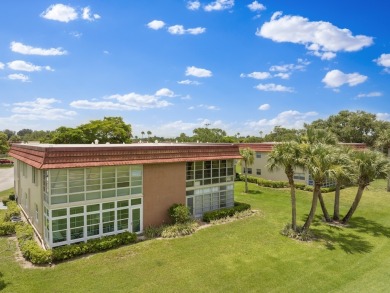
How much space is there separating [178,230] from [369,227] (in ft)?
52.1

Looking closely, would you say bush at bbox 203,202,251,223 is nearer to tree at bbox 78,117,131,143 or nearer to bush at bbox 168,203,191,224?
bush at bbox 168,203,191,224

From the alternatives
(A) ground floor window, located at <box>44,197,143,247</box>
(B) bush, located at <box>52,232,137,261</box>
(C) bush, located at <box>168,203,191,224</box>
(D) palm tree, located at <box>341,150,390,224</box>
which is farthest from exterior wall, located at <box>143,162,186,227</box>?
(D) palm tree, located at <box>341,150,390,224</box>

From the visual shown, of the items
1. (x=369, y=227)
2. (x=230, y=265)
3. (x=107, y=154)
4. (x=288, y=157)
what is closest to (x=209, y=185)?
(x=288, y=157)

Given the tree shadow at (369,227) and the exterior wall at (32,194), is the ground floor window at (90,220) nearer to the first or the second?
the exterior wall at (32,194)

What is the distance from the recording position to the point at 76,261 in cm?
1571

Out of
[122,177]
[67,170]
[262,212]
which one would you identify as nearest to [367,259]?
[262,212]

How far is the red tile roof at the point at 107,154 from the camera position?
1642cm

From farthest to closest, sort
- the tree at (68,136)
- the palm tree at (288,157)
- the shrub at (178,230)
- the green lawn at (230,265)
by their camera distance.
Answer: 1. the tree at (68,136)
2. the shrub at (178,230)
3. the palm tree at (288,157)
4. the green lawn at (230,265)

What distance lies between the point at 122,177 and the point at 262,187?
25.2 meters

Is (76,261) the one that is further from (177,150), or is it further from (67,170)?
(177,150)

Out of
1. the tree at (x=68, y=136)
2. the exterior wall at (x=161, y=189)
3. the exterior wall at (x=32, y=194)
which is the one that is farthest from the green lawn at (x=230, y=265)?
the tree at (x=68, y=136)

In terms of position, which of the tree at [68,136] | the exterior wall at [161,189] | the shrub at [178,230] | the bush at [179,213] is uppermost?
the tree at [68,136]

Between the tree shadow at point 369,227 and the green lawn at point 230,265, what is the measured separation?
8 cm

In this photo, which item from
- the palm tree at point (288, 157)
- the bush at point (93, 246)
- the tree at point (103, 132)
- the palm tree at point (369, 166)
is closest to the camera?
the bush at point (93, 246)
